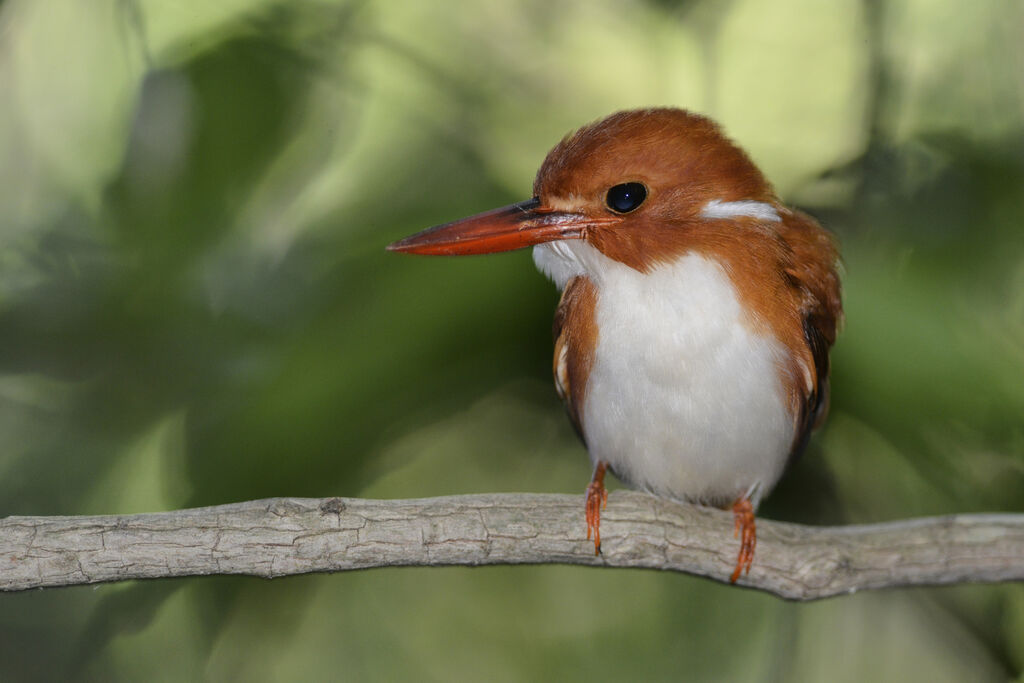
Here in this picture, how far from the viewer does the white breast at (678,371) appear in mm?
1159

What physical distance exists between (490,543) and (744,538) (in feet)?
1.36

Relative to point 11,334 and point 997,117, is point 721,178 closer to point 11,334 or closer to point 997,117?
point 997,117

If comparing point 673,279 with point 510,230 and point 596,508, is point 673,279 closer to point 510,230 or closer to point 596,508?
point 510,230

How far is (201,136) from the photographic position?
4.94 ft

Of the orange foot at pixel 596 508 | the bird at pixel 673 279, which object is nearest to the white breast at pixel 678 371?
the bird at pixel 673 279

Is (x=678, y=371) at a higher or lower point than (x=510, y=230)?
lower

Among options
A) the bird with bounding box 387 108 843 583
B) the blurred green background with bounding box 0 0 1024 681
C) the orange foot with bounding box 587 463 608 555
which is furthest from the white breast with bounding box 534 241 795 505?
the blurred green background with bounding box 0 0 1024 681

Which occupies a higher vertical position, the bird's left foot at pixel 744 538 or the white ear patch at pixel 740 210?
the white ear patch at pixel 740 210

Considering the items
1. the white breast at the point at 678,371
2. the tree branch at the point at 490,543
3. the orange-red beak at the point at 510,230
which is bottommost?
the tree branch at the point at 490,543

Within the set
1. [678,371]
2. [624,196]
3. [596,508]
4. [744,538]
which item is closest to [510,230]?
[624,196]

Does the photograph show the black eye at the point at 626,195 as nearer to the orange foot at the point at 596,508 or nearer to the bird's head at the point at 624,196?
the bird's head at the point at 624,196

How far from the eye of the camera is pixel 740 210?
118cm

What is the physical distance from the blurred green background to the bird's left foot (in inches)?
12.3

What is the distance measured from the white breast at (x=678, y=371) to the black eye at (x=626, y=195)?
2.8 inches
